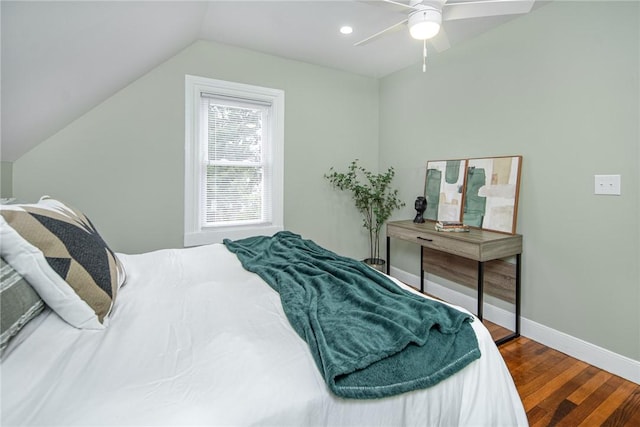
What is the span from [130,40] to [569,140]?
Answer: 304cm

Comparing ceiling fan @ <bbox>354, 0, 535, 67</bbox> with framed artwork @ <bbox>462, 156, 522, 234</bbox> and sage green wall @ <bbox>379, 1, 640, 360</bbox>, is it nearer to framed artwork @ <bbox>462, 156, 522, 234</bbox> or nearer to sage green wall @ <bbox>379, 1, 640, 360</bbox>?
sage green wall @ <bbox>379, 1, 640, 360</bbox>

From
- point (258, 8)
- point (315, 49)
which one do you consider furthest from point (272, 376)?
point (315, 49)

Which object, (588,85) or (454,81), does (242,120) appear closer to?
(454,81)

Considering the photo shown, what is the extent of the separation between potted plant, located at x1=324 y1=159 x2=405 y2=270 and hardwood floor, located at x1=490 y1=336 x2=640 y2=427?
1.75 m

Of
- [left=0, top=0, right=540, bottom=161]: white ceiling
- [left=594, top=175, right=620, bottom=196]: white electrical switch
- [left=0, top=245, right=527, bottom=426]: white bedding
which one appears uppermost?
[left=0, top=0, right=540, bottom=161]: white ceiling

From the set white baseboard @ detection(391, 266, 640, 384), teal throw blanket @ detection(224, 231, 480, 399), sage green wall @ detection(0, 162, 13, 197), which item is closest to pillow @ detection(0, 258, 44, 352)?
teal throw blanket @ detection(224, 231, 480, 399)

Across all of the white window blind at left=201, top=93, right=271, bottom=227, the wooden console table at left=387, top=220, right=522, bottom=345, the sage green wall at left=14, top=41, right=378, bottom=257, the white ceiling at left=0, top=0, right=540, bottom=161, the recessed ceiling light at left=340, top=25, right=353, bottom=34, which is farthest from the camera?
the white window blind at left=201, top=93, right=271, bottom=227

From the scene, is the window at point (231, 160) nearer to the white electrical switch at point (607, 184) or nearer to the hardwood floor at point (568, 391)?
the hardwood floor at point (568, 391)

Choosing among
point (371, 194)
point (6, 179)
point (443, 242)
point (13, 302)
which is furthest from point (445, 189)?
point (6, 179)

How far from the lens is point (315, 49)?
3.13 metres

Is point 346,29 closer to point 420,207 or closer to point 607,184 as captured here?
point 420,207

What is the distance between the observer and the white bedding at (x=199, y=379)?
2.40 ft

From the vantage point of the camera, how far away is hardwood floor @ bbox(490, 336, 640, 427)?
1.68 m

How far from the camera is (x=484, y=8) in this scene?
1.78 metres
